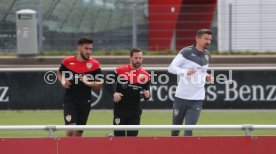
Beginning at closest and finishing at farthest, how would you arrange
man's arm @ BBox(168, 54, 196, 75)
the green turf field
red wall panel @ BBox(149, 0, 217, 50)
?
man's arm @ BBox(168, 54, 196, 75) < the green turf field < red wall panel @ BBox(149, 0, 217, 50)

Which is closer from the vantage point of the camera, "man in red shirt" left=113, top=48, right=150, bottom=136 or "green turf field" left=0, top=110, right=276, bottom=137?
"man in red shirt" left=113, top=48, right=150, bottom=136

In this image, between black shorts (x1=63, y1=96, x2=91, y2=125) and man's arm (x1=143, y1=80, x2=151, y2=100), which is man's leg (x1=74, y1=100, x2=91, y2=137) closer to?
black shorts (x1=63, y1=96, x2=91, y2=125)

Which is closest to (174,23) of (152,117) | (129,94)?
(152,117)

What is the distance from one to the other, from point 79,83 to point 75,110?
42 cm

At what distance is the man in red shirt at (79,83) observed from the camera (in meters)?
Result: 13.4

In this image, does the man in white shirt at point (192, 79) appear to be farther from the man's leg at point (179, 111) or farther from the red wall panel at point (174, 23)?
the red wall panel at point (174, 23)

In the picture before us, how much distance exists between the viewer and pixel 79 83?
13.5m

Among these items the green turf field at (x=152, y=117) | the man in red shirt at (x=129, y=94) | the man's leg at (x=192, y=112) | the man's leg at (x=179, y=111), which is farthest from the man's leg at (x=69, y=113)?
the green turf field at (x=152, y=117)

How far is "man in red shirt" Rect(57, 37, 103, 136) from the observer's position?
1340 cm
